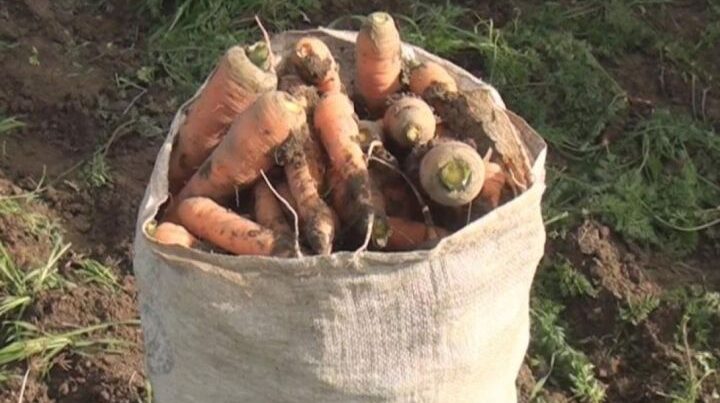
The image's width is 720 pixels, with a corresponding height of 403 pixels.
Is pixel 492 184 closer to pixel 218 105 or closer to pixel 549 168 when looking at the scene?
pixel 218 105

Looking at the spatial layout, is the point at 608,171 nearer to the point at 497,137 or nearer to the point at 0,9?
the point at 497,137

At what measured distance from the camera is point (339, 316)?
1.85m

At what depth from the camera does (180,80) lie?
134 inches

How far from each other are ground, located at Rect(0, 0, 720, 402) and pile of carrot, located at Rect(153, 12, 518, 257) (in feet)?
2.30

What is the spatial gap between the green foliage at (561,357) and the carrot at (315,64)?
882 millimetres

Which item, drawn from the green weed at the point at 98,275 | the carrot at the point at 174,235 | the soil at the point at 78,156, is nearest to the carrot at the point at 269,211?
the carrot at the point at 174,235

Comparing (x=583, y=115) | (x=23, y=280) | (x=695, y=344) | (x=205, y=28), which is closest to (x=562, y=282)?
(x=695, y=344)

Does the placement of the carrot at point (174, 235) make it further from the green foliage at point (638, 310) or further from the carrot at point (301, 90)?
the green foliage at point (638, 310)

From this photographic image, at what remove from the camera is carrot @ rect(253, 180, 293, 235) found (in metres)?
1.99

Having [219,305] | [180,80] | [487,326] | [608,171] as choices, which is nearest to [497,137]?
[487,326]

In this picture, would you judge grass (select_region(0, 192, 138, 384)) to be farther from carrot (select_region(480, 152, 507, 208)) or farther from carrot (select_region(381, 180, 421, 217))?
carrot (select_region(480, 152, 507, 208))

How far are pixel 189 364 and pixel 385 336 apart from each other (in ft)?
1.07

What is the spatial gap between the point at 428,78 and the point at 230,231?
0.46m

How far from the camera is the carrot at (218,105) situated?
206cm
